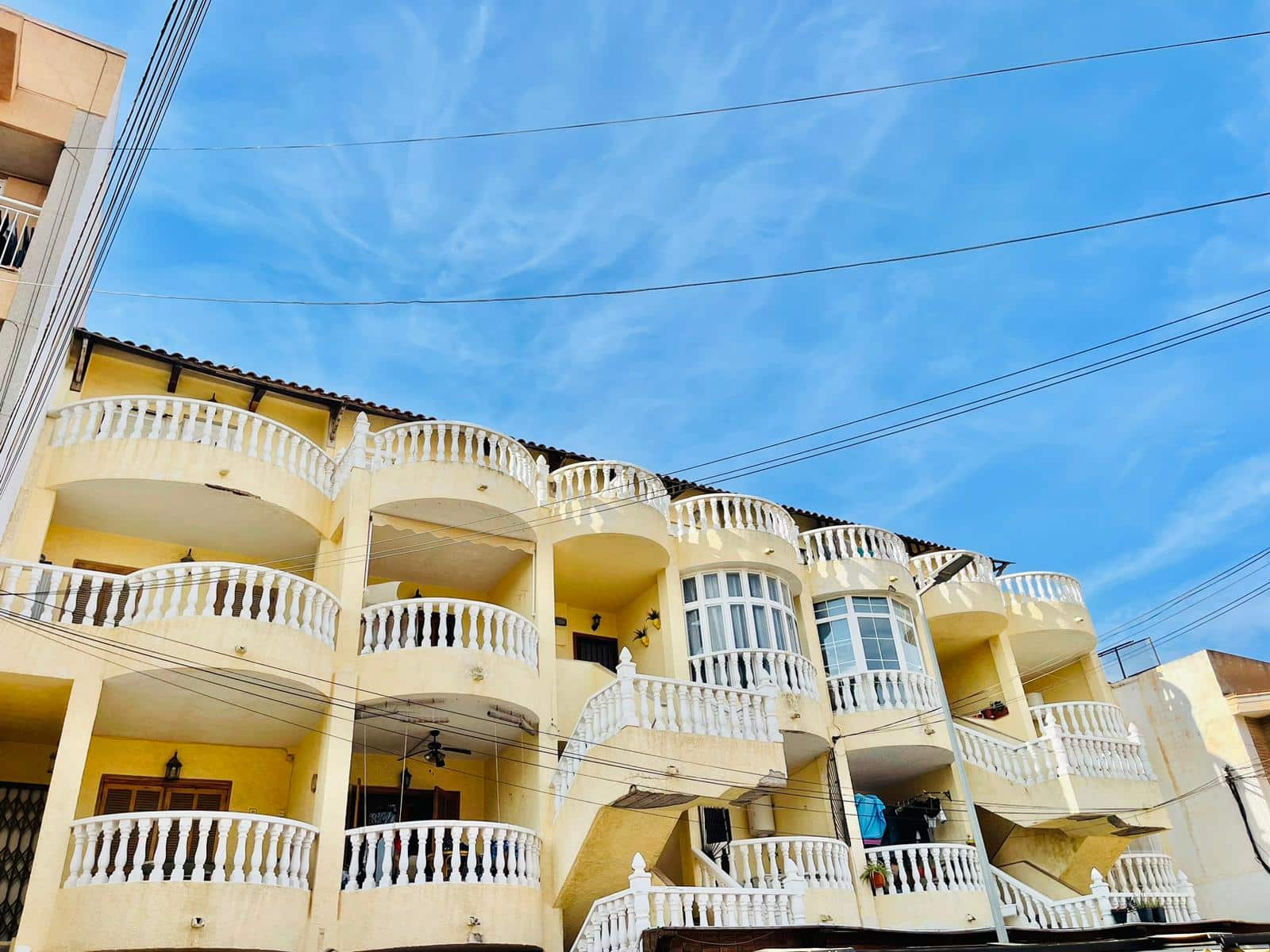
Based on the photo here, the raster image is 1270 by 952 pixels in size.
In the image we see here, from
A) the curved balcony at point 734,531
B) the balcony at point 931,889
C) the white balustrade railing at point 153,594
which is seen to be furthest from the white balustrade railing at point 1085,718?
the white balustrade railing at point 153,594

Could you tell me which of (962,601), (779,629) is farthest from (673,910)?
(962,601)

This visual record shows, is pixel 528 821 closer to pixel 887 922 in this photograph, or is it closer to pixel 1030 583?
pixel 887 922

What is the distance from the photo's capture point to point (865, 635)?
20797 mm

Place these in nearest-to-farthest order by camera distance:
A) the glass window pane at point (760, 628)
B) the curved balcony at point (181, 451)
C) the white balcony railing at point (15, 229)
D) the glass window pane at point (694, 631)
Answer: the white balcony railing at point (15, 229) → the curved balcony at point (181, 451) → the glass window pane at point (694, 631) → the glass window pane at point (760, 628)

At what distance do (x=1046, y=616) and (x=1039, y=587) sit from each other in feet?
2.77

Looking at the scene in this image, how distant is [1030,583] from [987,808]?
22.7ft

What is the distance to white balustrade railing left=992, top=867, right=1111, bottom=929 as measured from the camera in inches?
696

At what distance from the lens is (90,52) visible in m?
16.2

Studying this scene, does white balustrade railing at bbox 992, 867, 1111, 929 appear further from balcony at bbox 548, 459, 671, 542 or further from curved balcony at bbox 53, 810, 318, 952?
curved balcony at bbox 53, 810, 318, 952

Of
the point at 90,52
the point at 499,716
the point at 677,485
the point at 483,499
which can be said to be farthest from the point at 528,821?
the point at 90,52

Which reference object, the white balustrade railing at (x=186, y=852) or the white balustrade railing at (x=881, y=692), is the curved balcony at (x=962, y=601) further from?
the white balustrade railing at (x=186, y=852)

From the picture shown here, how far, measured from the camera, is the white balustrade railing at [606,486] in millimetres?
18594

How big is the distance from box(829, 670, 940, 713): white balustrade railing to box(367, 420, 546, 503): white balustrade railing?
736cm

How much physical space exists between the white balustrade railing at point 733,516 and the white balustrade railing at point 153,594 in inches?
316
